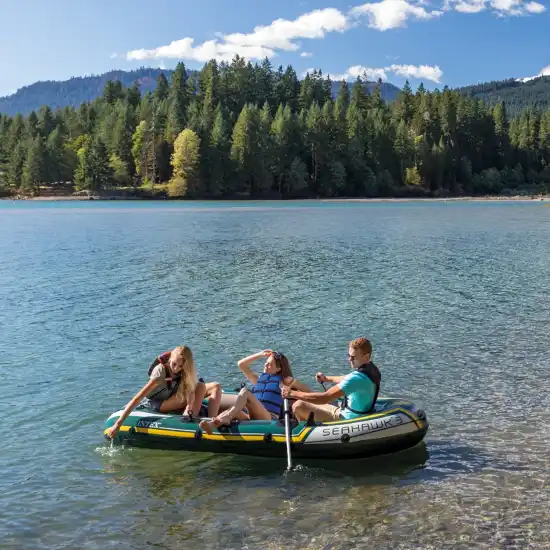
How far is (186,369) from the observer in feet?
33.8

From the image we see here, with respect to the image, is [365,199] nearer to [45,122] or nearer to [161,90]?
[161,90]

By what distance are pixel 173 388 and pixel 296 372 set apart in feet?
15.3

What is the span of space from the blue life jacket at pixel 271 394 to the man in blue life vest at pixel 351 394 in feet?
1.64

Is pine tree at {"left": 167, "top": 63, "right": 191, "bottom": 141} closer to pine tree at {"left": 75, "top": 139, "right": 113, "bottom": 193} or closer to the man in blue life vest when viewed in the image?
pine tree at {"left": 75, "top": 139, "right": 113, "bottom": 193}

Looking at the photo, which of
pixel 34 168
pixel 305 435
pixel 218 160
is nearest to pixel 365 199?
pixel 218 160

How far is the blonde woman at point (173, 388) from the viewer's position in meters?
10.3

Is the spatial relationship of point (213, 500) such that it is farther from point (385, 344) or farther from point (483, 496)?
point (385, 344)

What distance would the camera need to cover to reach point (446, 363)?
15.4 meters

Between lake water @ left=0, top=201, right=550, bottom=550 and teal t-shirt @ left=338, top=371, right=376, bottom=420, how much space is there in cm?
91

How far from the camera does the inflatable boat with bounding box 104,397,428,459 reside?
9922 mm

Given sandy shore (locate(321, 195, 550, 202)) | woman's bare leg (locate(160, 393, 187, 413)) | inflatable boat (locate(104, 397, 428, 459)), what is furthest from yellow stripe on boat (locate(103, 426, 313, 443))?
sandy shore (locate(321, 195, 550, 202))

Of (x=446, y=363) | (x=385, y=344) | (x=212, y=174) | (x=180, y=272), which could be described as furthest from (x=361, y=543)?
(x=212, y=174)

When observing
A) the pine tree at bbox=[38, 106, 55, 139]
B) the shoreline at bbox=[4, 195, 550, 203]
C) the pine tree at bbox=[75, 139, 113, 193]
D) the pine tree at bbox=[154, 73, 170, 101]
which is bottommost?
the shoreline at bbox=[4, 195, 550, 203]

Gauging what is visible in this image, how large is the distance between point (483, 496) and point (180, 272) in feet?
79.2
